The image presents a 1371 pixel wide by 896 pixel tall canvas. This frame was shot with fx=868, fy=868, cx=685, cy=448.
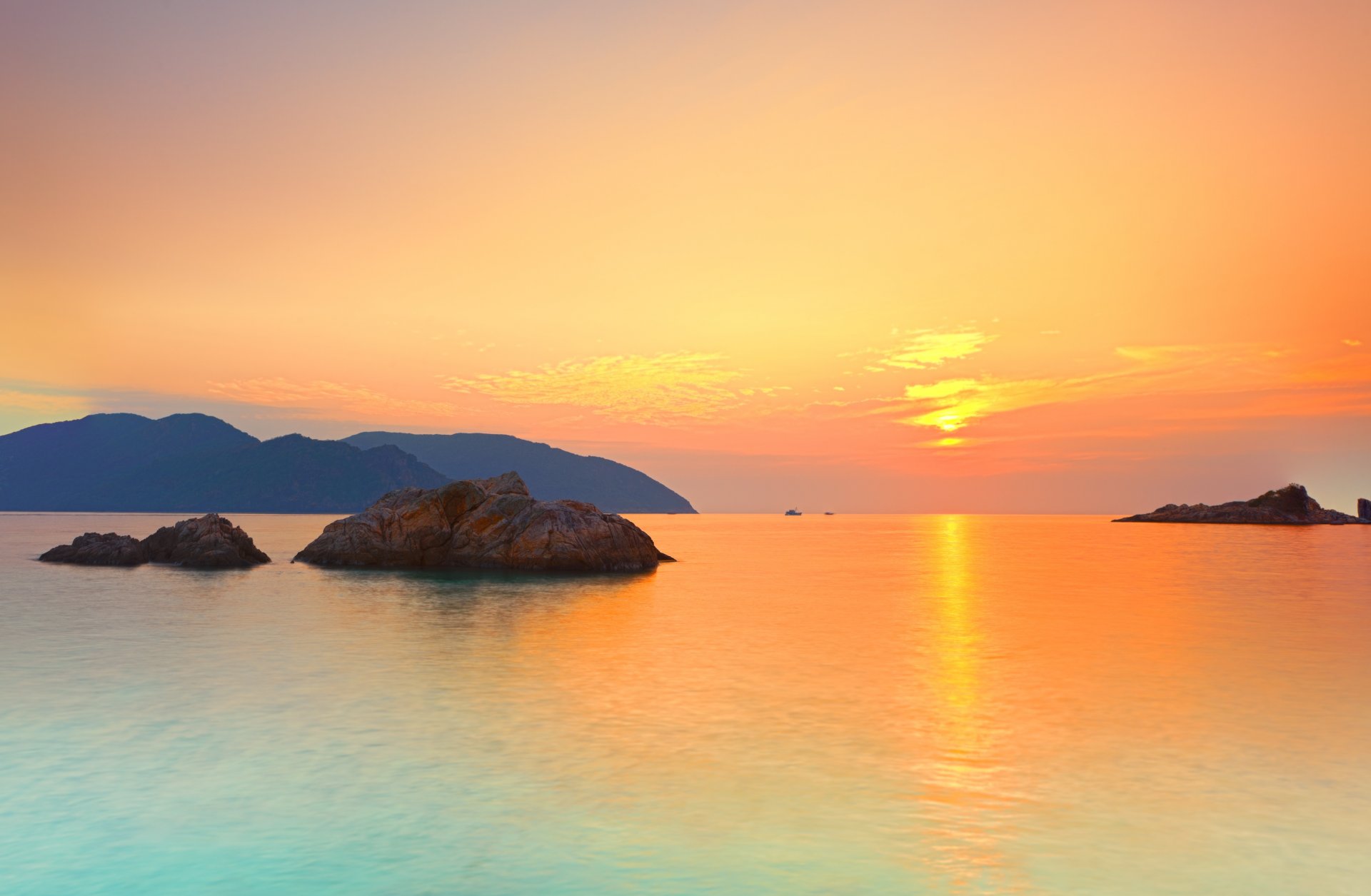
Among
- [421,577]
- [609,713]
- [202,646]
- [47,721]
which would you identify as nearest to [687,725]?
[609,713]

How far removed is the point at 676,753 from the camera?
595 inches

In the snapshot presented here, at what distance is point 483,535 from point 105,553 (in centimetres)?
2859

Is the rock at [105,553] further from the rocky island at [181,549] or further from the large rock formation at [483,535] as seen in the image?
the large rock formation at [483,535]

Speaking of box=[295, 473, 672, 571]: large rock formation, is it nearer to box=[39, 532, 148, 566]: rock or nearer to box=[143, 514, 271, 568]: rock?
box=[143, 514, 271, 568]: rock

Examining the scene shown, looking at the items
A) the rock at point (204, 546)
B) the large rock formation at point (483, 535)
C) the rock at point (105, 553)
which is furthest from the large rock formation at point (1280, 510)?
the rock at point (105, 553)

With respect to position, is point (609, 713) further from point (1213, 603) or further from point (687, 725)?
point (1213, 603)

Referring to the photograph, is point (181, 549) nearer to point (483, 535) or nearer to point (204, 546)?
point (204, 546)

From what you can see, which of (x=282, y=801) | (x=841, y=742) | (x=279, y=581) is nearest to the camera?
(x=282, y=801)

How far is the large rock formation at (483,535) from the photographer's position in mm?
55938

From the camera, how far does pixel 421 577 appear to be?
175ft

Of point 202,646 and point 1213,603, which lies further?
point 1213,603

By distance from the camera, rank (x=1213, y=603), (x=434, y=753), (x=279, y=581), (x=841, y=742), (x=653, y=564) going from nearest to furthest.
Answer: (x=434, y=753) < (x=841, y=742) < (x=1213, y=603) < (x=279, y=581) < (x=653, y=564)

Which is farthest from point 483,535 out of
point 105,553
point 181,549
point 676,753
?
point 676,753

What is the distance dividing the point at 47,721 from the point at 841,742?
15710 mm
